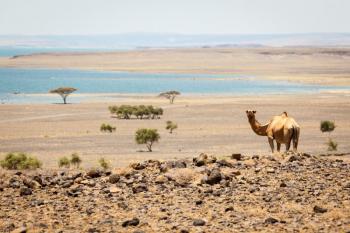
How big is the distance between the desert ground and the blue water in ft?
32.2

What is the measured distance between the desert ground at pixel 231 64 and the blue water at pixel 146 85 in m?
9.83

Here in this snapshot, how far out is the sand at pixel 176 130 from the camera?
36219 millimetres

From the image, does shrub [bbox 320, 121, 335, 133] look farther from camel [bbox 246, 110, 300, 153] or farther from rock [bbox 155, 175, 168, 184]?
rock [bbox 155, 175, 168, 184]

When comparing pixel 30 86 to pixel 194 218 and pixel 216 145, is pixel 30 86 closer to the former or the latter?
pixel 216 145

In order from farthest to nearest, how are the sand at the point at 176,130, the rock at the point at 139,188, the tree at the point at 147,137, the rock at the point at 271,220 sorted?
1. the tree at the point at 147,137
2. the sand at the point at 176,130
3. the rock at the point at 139,188
4. the rock at the point at 271,220

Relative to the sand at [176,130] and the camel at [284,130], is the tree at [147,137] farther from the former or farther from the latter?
the camel at [284,130]

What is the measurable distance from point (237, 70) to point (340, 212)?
450 feet

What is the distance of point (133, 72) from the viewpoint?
144 m

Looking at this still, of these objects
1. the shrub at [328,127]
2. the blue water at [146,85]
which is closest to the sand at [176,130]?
the shrub at [328,127]

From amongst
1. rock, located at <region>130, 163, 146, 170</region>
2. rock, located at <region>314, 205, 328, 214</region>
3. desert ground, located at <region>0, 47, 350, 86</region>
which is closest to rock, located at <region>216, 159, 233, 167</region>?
rock, located at <region>130, 163, 146, 170</region>

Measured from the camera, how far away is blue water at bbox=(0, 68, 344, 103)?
91875 millimetres

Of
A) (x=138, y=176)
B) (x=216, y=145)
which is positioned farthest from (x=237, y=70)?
(x=138, y=176)

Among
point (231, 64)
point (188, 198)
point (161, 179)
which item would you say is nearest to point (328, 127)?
point (161, 179)

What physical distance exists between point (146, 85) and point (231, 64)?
63173 mm
